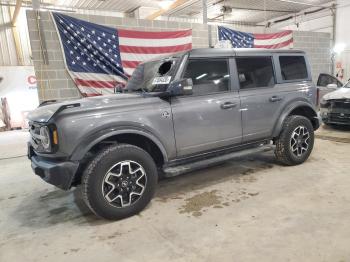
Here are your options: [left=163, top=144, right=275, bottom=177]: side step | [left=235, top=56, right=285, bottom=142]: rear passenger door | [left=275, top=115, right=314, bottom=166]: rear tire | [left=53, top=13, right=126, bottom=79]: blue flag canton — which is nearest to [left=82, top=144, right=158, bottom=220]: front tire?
[left=163, top=144, right=275, bottom=177]: side step

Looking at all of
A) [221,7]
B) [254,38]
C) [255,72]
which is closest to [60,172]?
[255,72]

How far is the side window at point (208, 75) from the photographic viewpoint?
10.4 feet

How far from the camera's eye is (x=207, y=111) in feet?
10.4

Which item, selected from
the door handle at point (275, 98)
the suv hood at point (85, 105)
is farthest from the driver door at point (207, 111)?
the door handle at point (275, 98)

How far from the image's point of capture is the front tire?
2559 mm

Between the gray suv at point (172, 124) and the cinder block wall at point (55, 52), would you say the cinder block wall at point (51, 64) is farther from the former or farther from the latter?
the gray suv at point (172, 124)

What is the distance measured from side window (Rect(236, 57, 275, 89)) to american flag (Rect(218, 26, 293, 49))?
181 inches

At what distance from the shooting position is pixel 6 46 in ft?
41.0

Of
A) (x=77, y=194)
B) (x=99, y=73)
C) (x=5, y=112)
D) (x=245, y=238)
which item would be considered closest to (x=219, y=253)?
(x=245, y=238)

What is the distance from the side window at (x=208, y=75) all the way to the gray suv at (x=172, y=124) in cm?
1

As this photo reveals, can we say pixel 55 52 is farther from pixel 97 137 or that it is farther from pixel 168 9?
pixel 168 9

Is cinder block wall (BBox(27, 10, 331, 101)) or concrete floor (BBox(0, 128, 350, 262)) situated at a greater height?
cinder block wall (BBox(27, 10, 331, 101))

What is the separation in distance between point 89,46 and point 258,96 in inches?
155

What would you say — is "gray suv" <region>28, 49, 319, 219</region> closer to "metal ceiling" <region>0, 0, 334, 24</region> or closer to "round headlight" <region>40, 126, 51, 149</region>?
"round headlight" <region>40, 126, 51, 149</region>
